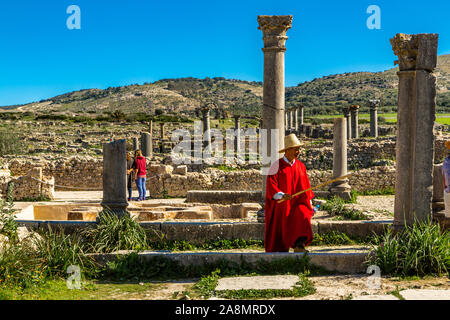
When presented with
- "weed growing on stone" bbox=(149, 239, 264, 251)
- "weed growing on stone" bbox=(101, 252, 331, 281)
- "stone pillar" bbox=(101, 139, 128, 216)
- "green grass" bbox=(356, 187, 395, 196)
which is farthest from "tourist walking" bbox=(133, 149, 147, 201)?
"weed growing on stone" bbox=(101, 252, 331, 281)

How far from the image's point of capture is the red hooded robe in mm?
6793

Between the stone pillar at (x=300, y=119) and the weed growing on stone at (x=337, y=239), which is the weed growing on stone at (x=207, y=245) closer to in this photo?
the weed growing on stone at (x=337, y=239)

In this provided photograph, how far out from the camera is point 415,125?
21.0ft

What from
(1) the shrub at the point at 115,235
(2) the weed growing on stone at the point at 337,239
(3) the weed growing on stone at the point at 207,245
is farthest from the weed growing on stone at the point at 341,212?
(1) the shrub at the point at 115,235

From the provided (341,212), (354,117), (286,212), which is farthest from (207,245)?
(354,117)

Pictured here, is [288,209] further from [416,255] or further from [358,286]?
[416,255]

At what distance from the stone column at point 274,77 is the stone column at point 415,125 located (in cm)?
284

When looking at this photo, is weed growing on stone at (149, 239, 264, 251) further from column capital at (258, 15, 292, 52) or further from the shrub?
column capital at (258, 15, 292, 52)

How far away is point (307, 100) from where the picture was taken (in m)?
101

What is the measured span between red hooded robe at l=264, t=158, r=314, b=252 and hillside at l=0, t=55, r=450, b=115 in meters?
66.0

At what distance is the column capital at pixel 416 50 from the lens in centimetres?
634

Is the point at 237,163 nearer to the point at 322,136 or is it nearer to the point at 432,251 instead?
the point at 432,251

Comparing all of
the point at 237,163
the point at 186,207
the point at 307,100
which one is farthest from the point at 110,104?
the point at 186,207
